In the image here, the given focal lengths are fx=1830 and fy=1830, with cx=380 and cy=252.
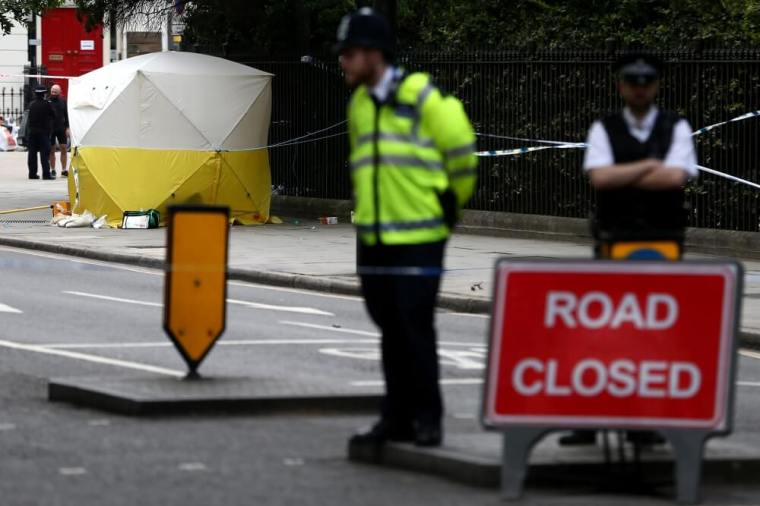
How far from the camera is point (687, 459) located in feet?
23.5

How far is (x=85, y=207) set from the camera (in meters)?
24.7

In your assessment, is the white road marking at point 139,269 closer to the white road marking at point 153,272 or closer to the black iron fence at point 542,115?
the white road marking at point 153,272

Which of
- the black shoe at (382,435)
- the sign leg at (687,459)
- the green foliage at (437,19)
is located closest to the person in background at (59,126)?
the green foliage at (437,19)

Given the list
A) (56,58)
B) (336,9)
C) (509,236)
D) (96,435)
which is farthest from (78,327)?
(56,58)

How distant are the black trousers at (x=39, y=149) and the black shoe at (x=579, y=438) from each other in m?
27.4

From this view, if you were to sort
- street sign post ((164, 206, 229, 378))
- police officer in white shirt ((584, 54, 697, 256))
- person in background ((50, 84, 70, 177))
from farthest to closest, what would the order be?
person in background ((50, 84, 70, 177)), street sign post ((164, 206, 229, 378)), police officer in white shirt ((584, 54, 697, 256))

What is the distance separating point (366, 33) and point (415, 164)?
0.59 metres

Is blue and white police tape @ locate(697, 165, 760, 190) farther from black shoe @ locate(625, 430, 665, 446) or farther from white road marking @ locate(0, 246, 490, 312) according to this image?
black shoe @ locate(625, 430, 665, 446)

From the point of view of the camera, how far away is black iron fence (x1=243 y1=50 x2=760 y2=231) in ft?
66.3

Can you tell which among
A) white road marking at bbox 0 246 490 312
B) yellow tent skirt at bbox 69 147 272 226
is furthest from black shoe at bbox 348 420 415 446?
yellow tent skirt at bbox 69 147 272 226

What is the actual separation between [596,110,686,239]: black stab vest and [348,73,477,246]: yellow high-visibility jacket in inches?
27.6

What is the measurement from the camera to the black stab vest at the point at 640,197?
8.00 m

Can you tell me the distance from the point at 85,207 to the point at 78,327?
11.1 metres

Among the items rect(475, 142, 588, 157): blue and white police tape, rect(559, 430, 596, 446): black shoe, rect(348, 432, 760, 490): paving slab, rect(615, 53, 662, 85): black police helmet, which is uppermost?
rect(615, 53, 662, 85): black police helmet
